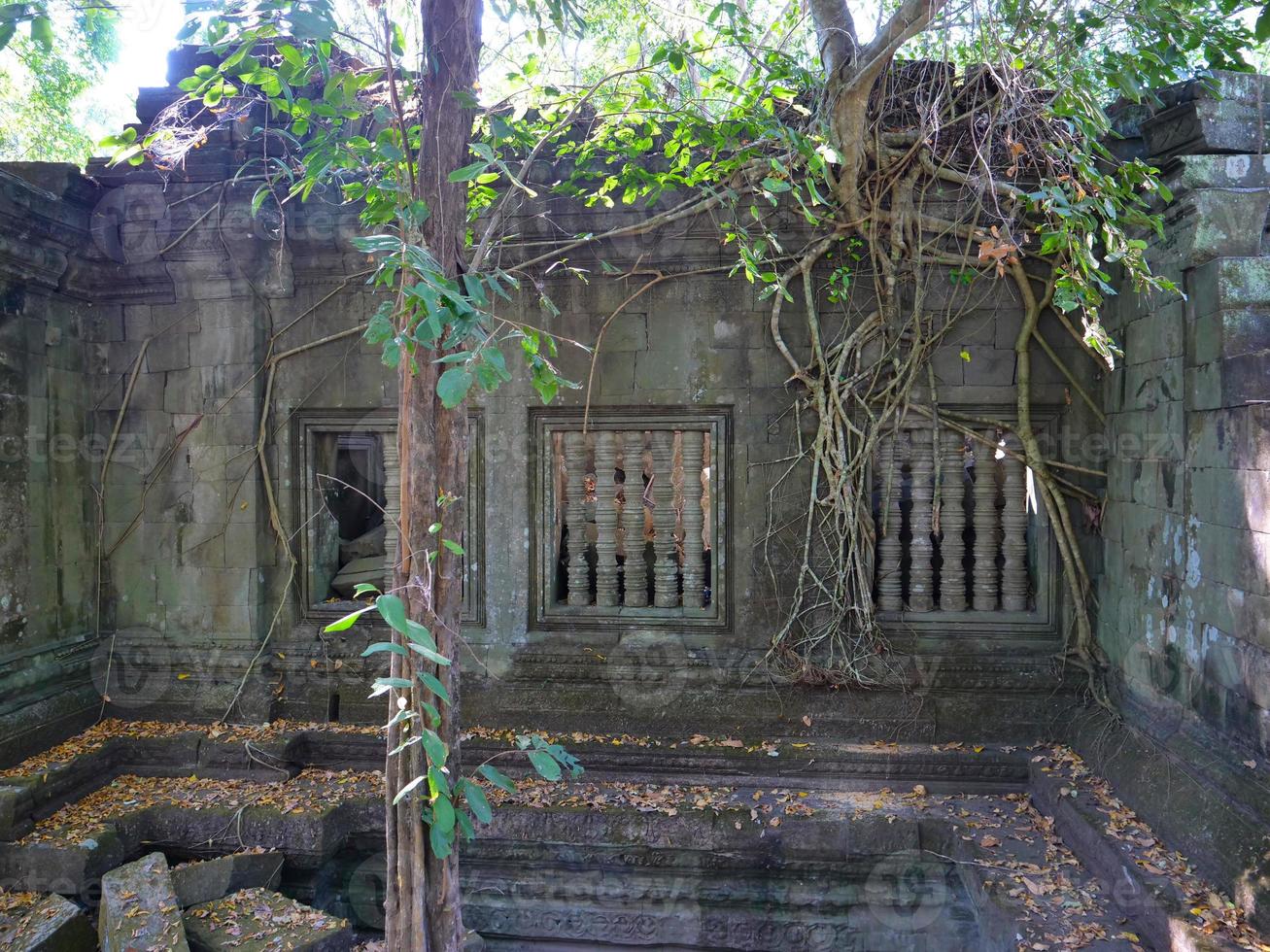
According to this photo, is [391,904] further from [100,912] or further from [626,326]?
[626,326]

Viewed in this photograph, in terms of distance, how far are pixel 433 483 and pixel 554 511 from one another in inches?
95.3

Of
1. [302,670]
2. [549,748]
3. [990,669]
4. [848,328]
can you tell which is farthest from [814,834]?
[302,670]

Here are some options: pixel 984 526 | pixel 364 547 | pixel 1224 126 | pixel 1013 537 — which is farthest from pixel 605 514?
pixel 1224 126

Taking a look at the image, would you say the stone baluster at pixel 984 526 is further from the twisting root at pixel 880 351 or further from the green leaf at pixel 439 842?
the green leaf at pixel 439 842

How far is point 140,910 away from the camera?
3.48 m

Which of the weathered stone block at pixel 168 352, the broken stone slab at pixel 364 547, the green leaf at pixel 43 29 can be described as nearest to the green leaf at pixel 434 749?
the green leaf at pixel 43 29

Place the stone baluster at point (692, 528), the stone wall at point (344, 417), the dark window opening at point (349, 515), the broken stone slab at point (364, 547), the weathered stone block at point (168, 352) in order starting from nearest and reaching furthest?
the stone wall at point (344, 417) → the stone baluster at point (692, 528) → the weathered stone block at point (168, 352) → the dark window opening at point (349, 515) → the broken stone slab at point (364, 547)

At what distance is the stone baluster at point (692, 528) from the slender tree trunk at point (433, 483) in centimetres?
237

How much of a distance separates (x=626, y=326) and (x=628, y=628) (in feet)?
5.79

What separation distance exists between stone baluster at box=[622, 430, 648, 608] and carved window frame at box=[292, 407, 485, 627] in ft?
2.79

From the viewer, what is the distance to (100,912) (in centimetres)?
351

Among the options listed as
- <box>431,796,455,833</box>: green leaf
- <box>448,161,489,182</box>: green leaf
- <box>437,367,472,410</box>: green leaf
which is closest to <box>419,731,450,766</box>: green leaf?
<box>431,796,455,833</box>: green leaf

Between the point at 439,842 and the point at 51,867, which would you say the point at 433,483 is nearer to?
the point at 439,842

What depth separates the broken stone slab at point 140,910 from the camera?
3.34 metres
